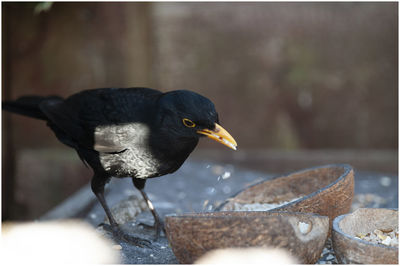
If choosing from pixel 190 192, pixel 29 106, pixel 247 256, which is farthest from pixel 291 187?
pixel 29 106

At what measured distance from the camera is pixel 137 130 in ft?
9.29

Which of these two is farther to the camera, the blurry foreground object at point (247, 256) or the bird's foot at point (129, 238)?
the bird's foot at point (129, 238)

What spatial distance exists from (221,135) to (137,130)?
58 centimetres

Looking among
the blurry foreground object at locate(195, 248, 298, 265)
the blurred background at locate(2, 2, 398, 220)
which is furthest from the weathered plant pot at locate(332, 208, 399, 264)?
the blurred background at locate(2, 2, 398, 220)

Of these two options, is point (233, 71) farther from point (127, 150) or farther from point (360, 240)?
point (360, 240)

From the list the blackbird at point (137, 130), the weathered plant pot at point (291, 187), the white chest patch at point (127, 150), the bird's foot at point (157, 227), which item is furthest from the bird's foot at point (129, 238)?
the weathered plant pot at point (291, 187)

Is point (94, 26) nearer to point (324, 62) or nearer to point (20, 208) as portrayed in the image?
point (20, 208)

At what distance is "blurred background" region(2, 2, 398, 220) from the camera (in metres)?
5.33

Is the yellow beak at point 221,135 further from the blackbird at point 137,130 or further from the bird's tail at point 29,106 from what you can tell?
the bird's tail at point 29,106

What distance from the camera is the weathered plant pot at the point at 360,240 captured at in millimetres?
2094

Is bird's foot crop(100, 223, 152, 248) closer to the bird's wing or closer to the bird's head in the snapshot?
the bird's wing

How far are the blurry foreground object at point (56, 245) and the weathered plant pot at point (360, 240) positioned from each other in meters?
1.27

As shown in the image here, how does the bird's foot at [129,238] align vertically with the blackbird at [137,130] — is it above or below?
below

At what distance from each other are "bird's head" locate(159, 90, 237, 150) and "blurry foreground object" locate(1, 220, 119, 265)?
87 cm
